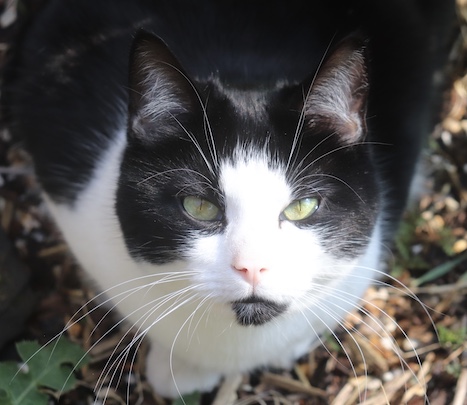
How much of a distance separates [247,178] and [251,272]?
0.14 m

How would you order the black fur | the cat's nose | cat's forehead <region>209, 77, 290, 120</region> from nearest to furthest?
the cat's nose → cat's forehead <region>209, 77, 290, 120</region> → the black fur

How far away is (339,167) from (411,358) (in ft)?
2.16

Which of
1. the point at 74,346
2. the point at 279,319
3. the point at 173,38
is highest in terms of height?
the point at 173,38

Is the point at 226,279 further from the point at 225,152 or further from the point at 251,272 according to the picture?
the point at 225,152

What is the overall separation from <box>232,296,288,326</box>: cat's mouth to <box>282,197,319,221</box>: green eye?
4.9 inches

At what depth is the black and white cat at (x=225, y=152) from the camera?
100 centimetres

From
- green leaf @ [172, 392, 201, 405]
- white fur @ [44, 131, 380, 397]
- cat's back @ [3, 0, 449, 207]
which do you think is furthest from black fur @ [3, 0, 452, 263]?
green leaf @ [172, 392, 201, 405]

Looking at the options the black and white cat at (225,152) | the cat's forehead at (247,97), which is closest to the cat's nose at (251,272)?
the black and white cat at (225,152)

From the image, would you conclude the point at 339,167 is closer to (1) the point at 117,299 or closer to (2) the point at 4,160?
(1) the point at 117,299

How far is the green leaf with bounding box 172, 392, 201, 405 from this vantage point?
1.37 metres

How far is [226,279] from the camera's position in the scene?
96cm

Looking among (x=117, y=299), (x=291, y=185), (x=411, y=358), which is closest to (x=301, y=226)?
(x=291, y=185)

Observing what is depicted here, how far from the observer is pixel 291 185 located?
3.31ft

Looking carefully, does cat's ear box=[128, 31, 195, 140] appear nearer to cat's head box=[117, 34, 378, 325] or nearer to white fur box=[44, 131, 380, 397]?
cat's head box=[117, 34, 378, 325]
